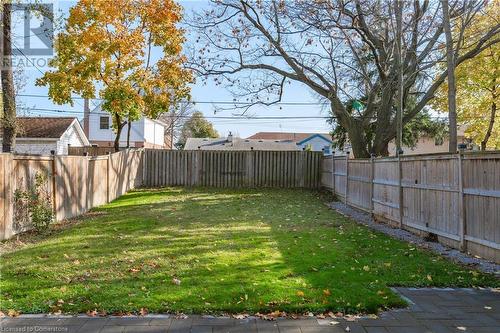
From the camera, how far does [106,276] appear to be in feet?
16.5

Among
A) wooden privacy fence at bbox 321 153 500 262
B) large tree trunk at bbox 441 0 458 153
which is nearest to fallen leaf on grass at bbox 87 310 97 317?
Result: wooden privacy fence at bbox 321 153 500 262

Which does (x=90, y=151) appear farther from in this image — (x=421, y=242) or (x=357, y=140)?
(x=421, y=242)

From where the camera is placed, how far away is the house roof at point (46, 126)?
25.1m

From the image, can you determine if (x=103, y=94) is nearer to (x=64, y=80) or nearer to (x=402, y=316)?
(x=64, y=80)

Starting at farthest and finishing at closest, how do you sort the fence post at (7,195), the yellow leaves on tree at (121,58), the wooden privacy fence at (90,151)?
the wooden privacy fence at (90,151)
the yellow leaves on tree at (121,58)
the fence post at (7,195)

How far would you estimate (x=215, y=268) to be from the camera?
5.44 m

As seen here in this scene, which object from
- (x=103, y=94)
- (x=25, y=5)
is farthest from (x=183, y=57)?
(x=25, y=5)

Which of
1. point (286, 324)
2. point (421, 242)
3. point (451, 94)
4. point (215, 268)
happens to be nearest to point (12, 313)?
point (215, 268)

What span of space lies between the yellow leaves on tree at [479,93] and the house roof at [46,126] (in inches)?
826

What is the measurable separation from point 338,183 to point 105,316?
12049 mm

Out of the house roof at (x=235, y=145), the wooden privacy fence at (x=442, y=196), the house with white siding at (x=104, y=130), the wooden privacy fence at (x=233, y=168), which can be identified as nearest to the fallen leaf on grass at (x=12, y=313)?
the wooden privacy fence at (x=442, y=196)

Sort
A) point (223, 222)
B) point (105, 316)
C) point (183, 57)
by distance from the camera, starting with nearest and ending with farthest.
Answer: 1. point (105, 316)
2. point (223, 222)
3. point (183, 57)

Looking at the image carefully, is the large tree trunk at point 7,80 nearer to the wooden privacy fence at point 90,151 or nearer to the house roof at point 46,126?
the wooden privacy fence at point 90,151

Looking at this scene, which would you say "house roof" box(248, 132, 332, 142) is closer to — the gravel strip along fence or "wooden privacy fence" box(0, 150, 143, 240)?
"wooden privacy fence" box(0, 150, 143, 240)
